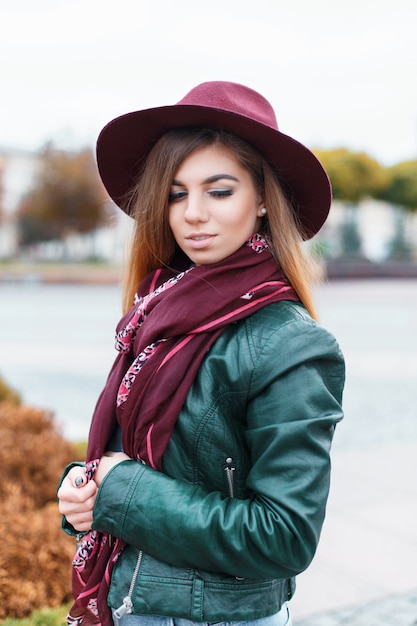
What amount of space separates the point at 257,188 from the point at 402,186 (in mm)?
34317

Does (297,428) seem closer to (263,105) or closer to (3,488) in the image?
(263,105)

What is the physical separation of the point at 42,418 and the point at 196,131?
3693 millimetres

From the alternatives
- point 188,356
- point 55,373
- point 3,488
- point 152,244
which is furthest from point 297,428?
point 55,373

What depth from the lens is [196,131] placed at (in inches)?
61.1

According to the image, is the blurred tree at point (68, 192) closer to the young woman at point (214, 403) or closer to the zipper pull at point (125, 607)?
the young woman at point (214, 403)

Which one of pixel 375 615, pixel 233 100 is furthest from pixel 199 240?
A: pixel 375 615

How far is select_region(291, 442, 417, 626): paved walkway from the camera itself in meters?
3.36

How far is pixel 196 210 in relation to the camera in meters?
1.52

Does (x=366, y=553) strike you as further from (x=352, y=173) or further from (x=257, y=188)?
(x=352, y=173)

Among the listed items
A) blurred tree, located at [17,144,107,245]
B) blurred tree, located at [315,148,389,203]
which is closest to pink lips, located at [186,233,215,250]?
blurred tree, located at [315,148,389,203]

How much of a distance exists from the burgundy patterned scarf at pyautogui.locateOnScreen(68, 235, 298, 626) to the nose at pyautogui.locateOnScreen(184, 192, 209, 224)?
10cm

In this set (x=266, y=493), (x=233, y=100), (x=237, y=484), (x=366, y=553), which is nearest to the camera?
(x=266, y=493)

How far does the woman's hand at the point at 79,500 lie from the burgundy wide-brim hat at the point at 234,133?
74 centimetres

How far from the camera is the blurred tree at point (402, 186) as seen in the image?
34000mm
